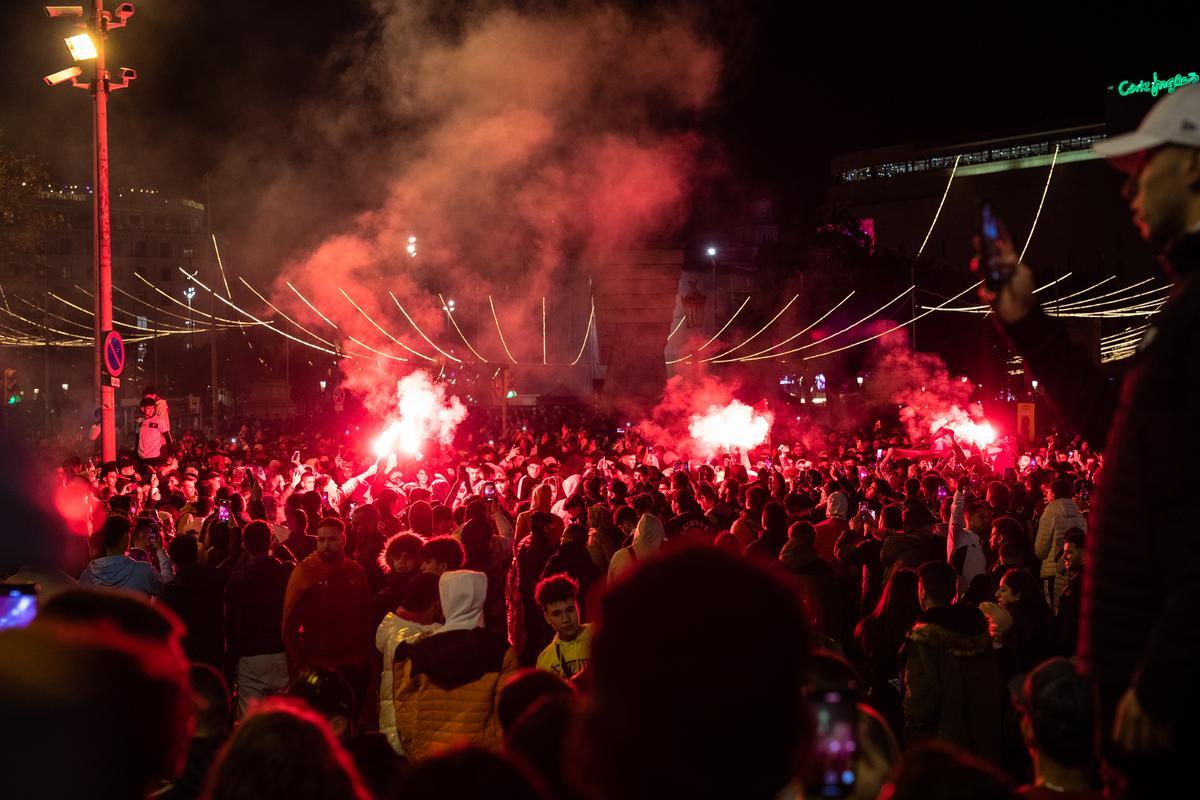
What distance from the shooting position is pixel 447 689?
527 centimetres

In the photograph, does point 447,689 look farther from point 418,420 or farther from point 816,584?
point 418,420

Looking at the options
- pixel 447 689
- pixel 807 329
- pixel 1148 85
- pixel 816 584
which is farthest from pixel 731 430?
pixel 1148 85

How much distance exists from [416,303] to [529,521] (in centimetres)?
2248

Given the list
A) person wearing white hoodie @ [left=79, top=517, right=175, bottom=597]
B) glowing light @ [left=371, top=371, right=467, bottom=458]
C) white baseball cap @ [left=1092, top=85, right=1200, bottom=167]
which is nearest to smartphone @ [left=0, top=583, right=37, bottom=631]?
white baseball cap @ [left=1092, top=85, right=1200, bottom=167]

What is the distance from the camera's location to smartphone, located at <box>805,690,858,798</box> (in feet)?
7.27

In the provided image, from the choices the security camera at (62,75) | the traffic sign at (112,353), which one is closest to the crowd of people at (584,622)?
the traffic sign at (112,353)

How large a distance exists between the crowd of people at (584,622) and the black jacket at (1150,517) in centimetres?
49

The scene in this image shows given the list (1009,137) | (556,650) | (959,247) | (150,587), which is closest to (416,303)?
(150,587)

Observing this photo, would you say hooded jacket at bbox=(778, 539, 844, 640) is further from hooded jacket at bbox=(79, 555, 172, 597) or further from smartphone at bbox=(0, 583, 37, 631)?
smartphone at bbox=(0, 583, 37, 631)

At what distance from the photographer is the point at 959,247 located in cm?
6738

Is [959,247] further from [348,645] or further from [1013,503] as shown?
[348,645]

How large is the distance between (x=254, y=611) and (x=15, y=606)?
5.22m

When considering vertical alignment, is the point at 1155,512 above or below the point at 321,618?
above

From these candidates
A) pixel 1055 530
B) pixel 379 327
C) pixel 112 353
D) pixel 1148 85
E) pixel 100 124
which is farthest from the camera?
pixel 1148 85
